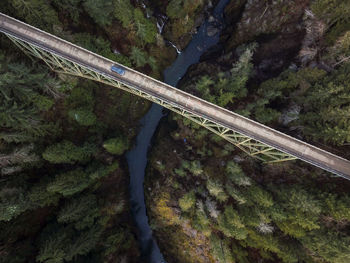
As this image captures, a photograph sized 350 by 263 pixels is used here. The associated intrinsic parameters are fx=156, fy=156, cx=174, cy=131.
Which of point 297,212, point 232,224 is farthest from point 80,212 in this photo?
point 297,212

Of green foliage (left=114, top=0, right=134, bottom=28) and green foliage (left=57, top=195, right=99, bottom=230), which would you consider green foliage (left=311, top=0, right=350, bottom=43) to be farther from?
green foliage (left=57, top=195, right=99, bottom=230)

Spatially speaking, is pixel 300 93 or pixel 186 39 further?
pixel 186 39

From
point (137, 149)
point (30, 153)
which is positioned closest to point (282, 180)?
point (137, 149)

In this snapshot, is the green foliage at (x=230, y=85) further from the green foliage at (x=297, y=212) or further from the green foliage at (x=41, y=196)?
the green foliage at (x=41, y=196)

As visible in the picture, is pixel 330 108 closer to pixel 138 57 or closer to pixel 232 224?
pixel 232 224

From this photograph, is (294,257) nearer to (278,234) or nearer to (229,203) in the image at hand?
(278,234)
